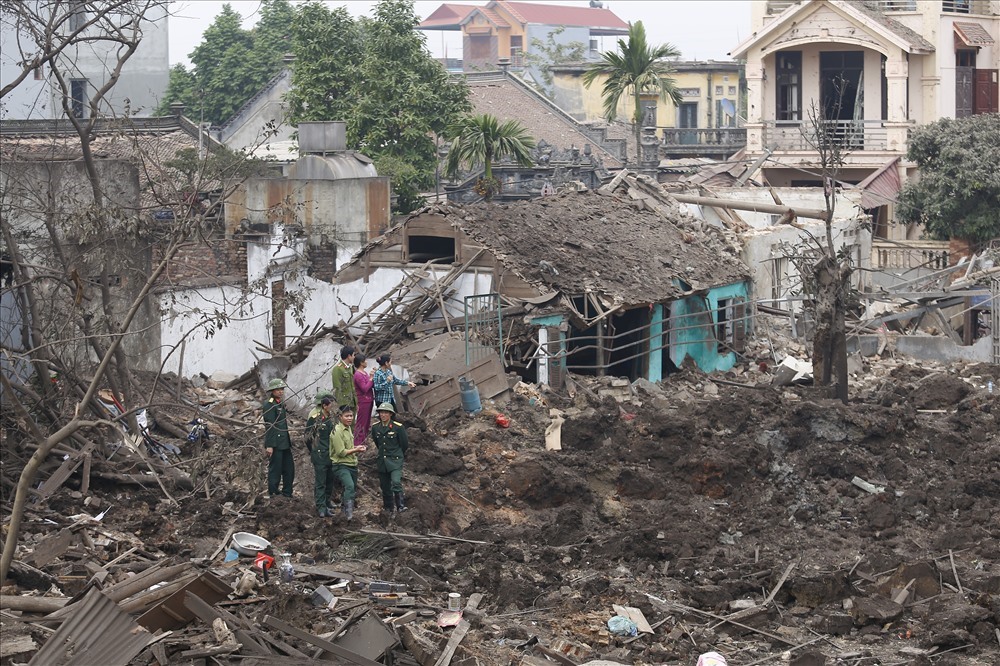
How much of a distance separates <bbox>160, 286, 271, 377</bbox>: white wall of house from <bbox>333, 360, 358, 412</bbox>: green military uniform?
5.04 m

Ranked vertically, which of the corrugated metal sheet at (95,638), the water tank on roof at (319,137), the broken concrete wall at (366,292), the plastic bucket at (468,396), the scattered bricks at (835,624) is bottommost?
the scattered bricks at (835,624)

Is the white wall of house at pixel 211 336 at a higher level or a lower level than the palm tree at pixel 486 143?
lower

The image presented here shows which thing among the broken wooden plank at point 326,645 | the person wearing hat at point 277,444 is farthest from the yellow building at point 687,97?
the broken wooden plank at point 326,645

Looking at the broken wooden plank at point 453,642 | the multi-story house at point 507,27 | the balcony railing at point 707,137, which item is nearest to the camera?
the broken wooden plank at point 453,642

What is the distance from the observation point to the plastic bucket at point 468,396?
17672 millimetres

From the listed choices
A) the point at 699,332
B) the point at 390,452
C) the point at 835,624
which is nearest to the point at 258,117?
the point at 699,332

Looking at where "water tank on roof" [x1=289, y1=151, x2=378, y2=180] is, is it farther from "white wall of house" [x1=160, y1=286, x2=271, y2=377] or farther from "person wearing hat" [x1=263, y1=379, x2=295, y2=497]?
"person wearing hat" [x1=263, y1=379, x2=295, y2=497]

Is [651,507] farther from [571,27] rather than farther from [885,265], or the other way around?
[571,27]

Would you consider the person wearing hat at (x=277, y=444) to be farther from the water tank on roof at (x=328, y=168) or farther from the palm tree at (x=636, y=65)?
the palm tree at (x=636, y=65)

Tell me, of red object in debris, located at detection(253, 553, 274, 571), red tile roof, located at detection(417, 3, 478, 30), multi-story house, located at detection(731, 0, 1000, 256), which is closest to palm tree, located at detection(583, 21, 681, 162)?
multi-story house, located at detection(731, 0, 1000, 256)

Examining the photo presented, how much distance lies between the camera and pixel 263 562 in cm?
1104

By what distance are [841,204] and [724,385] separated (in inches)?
445

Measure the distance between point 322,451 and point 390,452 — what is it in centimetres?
68

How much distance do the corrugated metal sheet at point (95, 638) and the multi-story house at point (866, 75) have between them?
3111 centimetres
